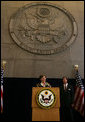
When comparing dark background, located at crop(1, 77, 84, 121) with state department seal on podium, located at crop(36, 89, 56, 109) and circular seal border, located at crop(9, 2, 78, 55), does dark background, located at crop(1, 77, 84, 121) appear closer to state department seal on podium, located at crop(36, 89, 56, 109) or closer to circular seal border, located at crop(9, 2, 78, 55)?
circular seal border, located at crop(9, 2, 78, 55)

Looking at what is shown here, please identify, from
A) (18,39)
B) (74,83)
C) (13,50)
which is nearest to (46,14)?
(18,39)

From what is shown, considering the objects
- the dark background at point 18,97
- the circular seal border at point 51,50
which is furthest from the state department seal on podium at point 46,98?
the circular seal border at point 51,50

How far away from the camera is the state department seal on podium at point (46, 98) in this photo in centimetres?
434

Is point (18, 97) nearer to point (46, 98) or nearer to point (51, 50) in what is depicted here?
point (46, 98)

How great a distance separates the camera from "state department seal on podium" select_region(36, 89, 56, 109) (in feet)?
14.2

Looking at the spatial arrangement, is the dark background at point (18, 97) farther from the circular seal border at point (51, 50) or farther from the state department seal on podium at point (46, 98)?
the state department seal on podium at point (46, 98)

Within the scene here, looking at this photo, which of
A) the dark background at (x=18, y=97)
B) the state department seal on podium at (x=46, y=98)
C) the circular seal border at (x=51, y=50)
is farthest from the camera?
the circular seal border at (x=51, y=50)

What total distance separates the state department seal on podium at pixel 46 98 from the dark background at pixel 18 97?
1559 mm

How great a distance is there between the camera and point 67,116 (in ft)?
16.7

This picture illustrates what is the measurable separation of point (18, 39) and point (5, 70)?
1497 mm

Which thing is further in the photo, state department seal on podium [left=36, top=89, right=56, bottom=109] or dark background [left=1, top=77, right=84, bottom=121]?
dark background [left=1, top=77, right=84, bottom=121]

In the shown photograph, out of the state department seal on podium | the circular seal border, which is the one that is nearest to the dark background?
the circular seal border

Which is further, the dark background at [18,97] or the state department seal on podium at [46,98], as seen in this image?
the dark background at [18,97]

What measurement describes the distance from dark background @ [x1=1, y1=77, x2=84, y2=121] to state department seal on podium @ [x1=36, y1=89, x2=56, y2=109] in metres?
1.56
